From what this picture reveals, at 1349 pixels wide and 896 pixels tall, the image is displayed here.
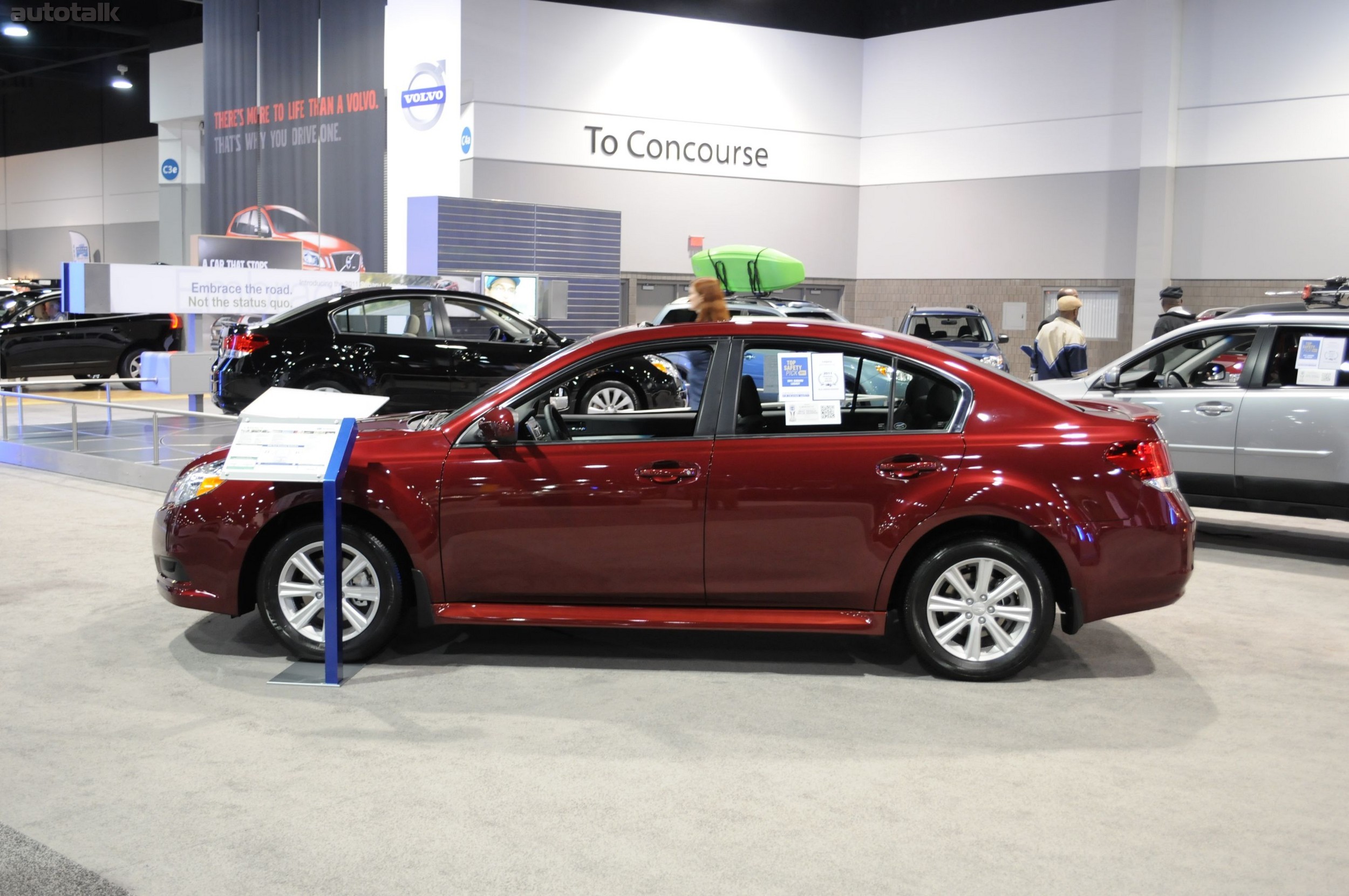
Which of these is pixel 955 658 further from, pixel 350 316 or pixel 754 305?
pixel 754 305

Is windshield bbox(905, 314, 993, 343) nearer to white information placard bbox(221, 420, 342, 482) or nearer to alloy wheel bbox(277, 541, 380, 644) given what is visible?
alloy wheel bbox(277, 541, 380, 644)

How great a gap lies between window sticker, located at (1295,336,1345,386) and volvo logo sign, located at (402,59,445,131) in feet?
50.5

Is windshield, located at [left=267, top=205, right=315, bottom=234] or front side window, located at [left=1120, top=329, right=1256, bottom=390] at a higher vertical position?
windshield, located at [left=267, top=205, right=315, bottom=234]

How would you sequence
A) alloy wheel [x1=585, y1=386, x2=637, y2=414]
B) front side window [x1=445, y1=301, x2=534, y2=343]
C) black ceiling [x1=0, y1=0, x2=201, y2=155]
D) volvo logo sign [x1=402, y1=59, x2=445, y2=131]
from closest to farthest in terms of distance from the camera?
alloy wheel [x1=585, y1=386, x2=637, y2=414] → front side window [x1=445, y1=301, x2=534, y2=343] → volvo logo sign [x1=402, y1=59, x2=445, y2=131] → black ceiling [x1=0, y1=0, x2=201, y2=155]

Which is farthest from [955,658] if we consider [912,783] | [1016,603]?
[912,783]

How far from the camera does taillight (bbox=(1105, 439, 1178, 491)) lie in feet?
16.0

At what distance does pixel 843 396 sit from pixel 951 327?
1427 centimetres

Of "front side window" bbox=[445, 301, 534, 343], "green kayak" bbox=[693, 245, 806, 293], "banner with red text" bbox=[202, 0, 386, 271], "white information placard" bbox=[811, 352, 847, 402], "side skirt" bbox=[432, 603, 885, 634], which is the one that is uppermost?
"banner with red text" bbox=[202, 0, 386, 271]

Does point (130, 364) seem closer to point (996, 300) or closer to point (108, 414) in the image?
point (108, 414)

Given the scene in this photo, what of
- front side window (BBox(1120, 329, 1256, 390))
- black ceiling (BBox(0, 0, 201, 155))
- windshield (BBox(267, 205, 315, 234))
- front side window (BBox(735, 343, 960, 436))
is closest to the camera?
front side window (BBox(735, 343, 960, 436))

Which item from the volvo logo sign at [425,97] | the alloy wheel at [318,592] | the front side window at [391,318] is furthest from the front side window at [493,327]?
the volvo logo sign at [425,97]

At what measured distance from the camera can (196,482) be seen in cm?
523

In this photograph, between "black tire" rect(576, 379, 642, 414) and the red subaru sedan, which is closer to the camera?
the red subaru sedan

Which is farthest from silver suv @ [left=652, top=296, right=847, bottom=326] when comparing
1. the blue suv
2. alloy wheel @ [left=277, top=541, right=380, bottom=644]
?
alloy wheel @ [left=277, top=541, right=380, bottom=644]
